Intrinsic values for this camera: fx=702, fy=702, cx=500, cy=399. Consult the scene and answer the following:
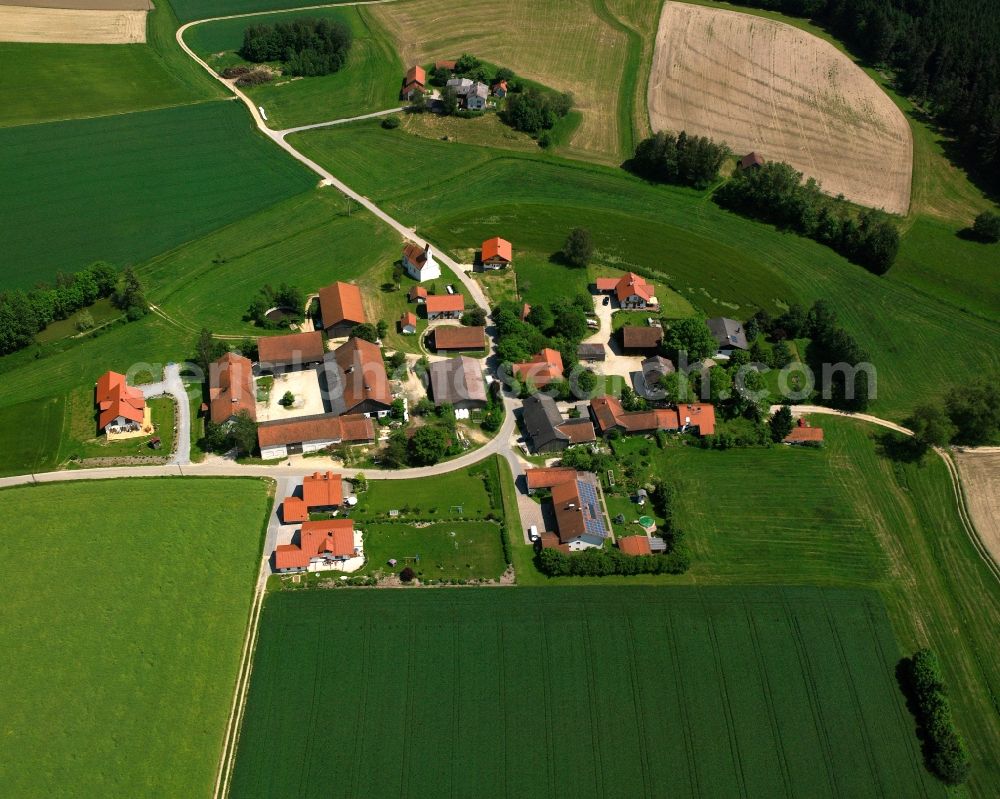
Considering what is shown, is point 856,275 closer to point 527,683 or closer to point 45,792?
point 527,683

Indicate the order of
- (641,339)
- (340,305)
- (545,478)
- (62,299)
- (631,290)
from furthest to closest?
(631,290) < (641,339) < (340,305) < (62,299) < (545,478)

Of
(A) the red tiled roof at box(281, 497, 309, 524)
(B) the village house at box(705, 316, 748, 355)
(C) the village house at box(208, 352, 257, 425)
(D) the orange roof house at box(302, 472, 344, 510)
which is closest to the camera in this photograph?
(A) the red tiled roof at box(281, 497, 309, 524)

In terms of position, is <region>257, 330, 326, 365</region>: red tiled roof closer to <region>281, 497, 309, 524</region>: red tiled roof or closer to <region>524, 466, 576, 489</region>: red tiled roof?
<region>281, 497, 309, 524</region>: red tiled roof

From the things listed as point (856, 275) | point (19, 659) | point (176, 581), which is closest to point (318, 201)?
point (176, 581)

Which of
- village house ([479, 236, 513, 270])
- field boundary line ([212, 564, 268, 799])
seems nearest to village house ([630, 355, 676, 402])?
village house ([479, 236, 513, 270])

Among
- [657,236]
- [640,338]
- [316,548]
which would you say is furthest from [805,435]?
[316,548]

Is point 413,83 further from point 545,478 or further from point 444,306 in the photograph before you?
point 545,478
